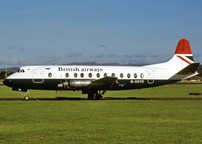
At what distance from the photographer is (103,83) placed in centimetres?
4719

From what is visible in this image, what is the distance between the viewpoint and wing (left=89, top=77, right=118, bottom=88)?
153ft

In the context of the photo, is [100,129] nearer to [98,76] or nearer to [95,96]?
[98,76]

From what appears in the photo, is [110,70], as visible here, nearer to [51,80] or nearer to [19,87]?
[51,80]

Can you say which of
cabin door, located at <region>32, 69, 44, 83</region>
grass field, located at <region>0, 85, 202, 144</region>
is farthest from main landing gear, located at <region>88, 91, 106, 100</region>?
grass field, located at <region>0, 85, 202, 144</region>

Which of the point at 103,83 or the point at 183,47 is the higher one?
the point at 183,47

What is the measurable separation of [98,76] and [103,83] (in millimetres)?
1239

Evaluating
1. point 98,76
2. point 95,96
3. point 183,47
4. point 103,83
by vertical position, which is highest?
point 183,47

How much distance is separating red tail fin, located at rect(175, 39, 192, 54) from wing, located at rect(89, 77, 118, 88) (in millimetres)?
10739

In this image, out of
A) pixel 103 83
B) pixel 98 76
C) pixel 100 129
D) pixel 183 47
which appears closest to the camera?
pixel 100 129

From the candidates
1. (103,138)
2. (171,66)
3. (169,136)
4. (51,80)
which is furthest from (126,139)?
(171,66)

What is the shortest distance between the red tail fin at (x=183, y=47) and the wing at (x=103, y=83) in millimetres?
10739

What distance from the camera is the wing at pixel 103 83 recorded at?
153 feet

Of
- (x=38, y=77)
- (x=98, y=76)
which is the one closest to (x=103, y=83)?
(x=98, y=76)

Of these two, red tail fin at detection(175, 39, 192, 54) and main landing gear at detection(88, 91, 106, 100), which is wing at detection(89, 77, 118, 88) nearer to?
main landing gear at detection(88, 91, 106, 100)
